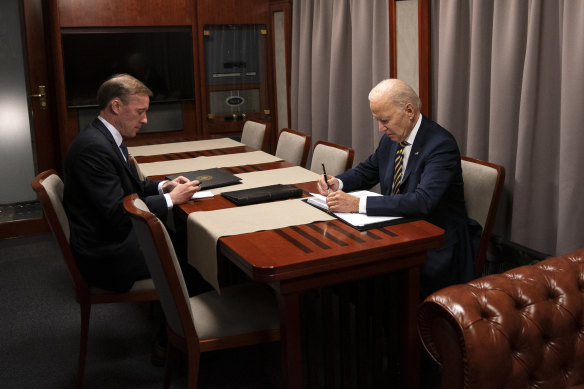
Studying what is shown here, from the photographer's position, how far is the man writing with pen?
8.15 ft

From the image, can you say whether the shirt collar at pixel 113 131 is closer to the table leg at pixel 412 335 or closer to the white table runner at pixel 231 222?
the white table runner at pixel 231 222

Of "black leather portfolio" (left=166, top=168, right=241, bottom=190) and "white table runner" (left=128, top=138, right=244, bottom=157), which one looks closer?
"black leather portfolio" (left=166, top=168, right=241, bottom=190)

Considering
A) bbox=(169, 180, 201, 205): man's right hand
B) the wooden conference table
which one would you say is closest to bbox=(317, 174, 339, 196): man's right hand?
the wooden conference table

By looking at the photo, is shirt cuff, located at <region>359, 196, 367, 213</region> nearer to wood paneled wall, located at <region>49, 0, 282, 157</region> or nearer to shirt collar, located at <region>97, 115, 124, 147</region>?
shirt collar, located at <region>97, 115, 124, 147</region>

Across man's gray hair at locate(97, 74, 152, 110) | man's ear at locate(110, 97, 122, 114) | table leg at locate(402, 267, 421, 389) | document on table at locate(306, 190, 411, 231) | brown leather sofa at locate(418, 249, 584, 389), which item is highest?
man's gray hair at locate(97, 74, 152, 110)

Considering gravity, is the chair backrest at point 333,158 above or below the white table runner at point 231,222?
above

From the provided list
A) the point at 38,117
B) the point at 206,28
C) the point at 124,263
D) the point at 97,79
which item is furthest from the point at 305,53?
the point at 124,263

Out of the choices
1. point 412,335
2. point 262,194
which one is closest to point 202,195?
point 262,194

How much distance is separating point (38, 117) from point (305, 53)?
6.85 feet

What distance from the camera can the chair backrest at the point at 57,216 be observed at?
8.03 feet

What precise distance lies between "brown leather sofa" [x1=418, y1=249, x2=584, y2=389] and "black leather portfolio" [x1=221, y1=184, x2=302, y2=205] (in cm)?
115

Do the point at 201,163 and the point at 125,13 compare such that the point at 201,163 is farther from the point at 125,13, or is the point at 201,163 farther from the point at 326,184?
the point at 125,13

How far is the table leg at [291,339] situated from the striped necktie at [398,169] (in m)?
0.99

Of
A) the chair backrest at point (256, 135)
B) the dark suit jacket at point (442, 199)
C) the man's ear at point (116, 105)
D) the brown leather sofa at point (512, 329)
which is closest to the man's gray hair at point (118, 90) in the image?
the man's ear at point (116, 105)
